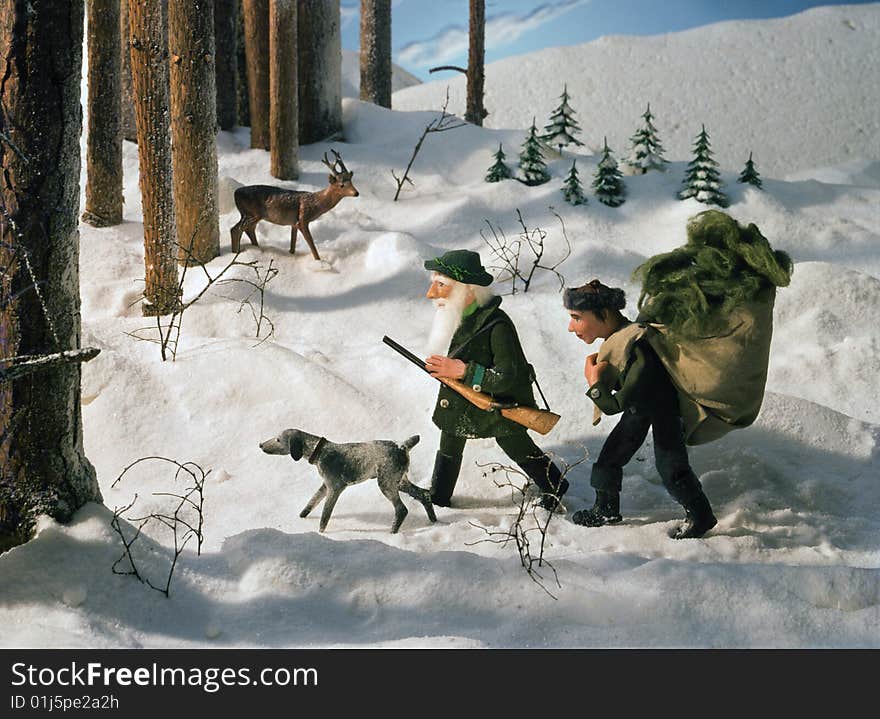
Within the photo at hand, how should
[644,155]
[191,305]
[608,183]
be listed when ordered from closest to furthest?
[191,305] < [608,183] < [644,155]

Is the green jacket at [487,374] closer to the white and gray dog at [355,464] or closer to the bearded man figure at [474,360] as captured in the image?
the bearded man figure at [474,360]

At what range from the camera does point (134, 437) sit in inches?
207

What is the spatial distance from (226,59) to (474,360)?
21.5ft

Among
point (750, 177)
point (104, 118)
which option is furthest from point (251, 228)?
point (750, 177)

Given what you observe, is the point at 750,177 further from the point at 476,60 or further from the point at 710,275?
the point at 710,275

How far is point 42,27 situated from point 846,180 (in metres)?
11.3

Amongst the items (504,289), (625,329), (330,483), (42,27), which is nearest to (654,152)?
(504,289)

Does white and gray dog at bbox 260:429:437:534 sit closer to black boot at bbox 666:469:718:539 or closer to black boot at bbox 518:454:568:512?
black boot at bbox 518:454:568:512

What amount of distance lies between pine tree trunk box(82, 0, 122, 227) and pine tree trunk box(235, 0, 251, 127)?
2460 mm

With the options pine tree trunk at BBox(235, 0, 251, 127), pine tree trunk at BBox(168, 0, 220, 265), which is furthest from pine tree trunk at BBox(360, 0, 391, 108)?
pine tree trunk at BBox(168, 0, 220, 265)

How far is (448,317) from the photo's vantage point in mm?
4465

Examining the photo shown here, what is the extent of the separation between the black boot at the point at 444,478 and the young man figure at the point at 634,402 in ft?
2.12

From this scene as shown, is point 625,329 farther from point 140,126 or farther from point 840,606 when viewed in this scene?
point 140,126

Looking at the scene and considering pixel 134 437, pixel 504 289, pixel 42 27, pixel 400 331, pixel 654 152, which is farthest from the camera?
pixel 654 152
